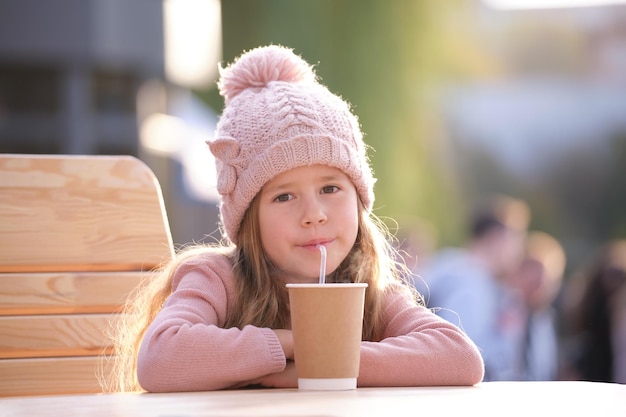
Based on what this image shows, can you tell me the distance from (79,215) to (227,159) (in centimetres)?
54

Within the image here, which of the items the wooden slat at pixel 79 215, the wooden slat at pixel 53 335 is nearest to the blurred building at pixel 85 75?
the wooden slat at pixel 79 215

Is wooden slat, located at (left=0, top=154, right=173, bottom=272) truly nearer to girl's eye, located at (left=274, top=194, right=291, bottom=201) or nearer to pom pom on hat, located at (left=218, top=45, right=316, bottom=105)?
pom pom on hat, located at (left=218, top=45, right=316, bottom=105)

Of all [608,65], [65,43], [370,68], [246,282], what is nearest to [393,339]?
[246,282]

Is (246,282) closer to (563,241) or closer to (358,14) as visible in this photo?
(358,14)

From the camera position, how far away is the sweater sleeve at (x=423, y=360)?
216cm

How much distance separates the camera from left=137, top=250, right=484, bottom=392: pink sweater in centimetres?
211

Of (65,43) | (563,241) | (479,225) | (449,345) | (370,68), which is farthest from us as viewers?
(563,241)

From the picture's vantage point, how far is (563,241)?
16297mm

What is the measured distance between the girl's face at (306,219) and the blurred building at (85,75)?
8594 mm

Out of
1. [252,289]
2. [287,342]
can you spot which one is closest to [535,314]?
[252,289]

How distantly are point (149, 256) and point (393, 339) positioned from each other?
0.88 meters

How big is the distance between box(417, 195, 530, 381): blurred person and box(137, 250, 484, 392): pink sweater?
15.9 feet

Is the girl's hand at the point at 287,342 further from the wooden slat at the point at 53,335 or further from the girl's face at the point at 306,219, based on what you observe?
the wooden slat at the point at 53,335

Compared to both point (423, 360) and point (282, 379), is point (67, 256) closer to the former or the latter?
point (282, 379)
